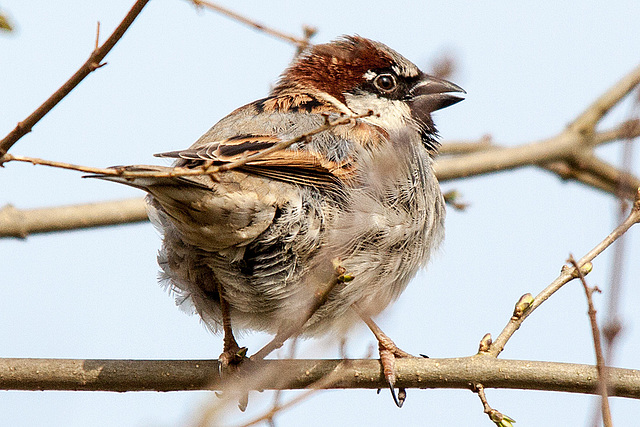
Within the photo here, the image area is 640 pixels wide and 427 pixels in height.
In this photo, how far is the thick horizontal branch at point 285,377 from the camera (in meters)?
3.65

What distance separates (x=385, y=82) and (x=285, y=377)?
2311 millimetres

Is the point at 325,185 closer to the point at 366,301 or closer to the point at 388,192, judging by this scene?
the point at 388,192

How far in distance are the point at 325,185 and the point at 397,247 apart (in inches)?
22.1

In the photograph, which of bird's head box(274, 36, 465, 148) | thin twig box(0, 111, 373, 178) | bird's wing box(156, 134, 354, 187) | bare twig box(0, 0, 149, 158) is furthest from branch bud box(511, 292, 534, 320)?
bare twig box(0, 0, 149, 158)

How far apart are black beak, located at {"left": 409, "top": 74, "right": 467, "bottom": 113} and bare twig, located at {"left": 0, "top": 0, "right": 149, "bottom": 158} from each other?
2695 millimetres

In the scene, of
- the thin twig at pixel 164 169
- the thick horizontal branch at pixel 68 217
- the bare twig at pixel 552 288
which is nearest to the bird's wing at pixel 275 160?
the thin twig at pixel 164 169

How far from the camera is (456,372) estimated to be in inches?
149

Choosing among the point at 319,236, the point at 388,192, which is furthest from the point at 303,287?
the point at 388,192

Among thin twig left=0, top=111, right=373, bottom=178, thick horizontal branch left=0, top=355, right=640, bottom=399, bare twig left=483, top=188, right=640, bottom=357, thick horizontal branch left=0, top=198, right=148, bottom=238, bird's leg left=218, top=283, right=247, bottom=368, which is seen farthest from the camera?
thick horizontal branch left=0, top=198, right=148, bottom=238

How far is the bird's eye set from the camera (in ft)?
16.7

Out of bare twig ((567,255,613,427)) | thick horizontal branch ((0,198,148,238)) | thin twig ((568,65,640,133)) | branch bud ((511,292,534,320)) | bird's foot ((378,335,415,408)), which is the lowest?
bare twig ((567,255,613,427))

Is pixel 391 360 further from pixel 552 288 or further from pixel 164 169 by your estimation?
pixel 164 169

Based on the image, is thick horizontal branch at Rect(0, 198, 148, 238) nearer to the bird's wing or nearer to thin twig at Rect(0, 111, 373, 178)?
the bird's wing

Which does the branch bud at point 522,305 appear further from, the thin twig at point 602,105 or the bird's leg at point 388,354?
the thin twig at point 602,105
